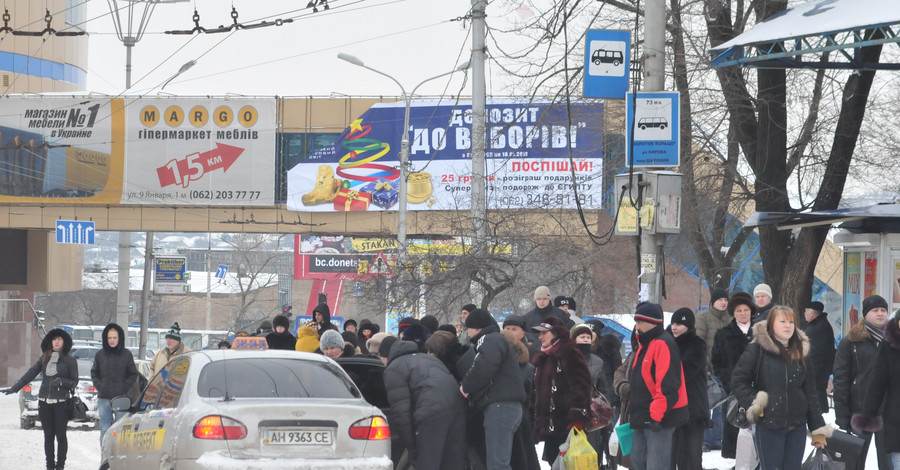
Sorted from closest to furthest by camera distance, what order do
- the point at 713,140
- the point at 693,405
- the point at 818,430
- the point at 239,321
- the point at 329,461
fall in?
1. the point at 329,461
2. the point at 818,430
3. the point at 693,405
4. the point at 713,140
5. the point at 239,321

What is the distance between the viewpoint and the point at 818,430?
30.2 ft

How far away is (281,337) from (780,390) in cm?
734

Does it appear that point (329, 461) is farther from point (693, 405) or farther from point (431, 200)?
point (431, 200)

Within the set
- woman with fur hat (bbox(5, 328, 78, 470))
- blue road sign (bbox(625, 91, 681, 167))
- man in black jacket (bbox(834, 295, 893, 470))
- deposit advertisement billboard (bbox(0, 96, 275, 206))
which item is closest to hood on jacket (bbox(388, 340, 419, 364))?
blue road sign (bbox(625, 91, 681, 167))

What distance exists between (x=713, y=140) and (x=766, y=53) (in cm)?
666

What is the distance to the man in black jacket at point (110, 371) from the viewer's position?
1392 centimetres

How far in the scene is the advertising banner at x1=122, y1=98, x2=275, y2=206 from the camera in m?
43.8

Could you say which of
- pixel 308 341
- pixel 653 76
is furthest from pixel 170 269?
pixel 653 76

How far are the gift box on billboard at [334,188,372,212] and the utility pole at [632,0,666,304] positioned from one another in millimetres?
31869

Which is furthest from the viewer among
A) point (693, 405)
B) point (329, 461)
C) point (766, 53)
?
point (766, 53)

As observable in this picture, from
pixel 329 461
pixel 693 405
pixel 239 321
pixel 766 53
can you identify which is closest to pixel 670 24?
pixel 766 53

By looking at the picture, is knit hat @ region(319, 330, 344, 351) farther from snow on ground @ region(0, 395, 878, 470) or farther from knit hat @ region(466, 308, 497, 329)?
snow on ground @ region(0, 395, 878, 470)

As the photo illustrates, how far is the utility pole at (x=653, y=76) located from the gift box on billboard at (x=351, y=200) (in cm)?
3187

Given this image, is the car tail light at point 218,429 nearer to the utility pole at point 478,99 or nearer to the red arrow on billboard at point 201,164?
the utility pole at point 478,99
